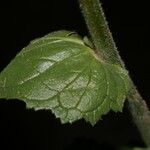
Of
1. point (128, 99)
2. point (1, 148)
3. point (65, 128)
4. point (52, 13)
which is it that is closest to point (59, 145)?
point (65, 128)

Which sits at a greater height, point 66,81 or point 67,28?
point 66,81

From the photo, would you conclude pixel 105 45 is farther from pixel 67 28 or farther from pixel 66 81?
pixel 67 28

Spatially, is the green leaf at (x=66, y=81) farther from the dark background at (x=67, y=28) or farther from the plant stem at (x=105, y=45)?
the dark background at (x=67, y=28)

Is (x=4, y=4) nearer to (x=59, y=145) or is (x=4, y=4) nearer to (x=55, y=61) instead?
(x=59, y=145)

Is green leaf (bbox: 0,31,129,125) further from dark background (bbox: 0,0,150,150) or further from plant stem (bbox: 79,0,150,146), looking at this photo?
dark background (bbox: 0,0,150,150)

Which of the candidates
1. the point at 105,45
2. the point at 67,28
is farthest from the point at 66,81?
the point at 67,28

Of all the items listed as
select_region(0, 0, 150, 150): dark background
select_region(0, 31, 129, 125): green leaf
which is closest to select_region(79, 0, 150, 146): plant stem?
select_region(0, 31, 129, 125): green leaf

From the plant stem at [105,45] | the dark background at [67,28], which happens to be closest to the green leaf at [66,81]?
A: the plant stem at [105,45]
